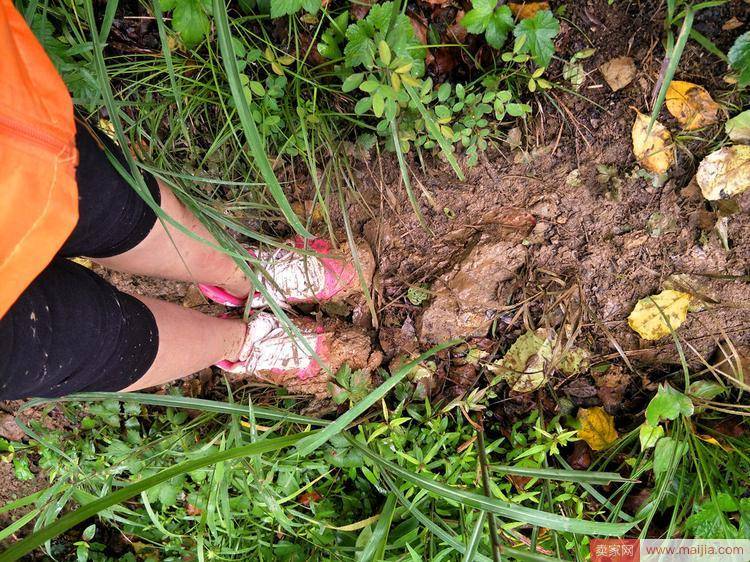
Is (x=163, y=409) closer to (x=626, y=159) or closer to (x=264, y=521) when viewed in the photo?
(x=264, y=521)

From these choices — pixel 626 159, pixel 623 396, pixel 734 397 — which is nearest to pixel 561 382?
pixel 623 396

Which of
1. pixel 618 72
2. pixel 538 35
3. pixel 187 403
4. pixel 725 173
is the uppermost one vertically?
pixel 538 35

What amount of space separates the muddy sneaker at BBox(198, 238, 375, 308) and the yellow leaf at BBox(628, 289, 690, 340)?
765mm

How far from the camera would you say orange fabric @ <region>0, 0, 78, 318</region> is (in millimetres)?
654

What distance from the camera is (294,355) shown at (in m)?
1.45

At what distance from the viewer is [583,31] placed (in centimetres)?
117

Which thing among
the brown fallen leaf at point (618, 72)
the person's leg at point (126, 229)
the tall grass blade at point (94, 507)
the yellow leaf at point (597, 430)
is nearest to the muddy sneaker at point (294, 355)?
the person's leg at point (126, 229)

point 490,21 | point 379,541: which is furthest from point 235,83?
point 379,541

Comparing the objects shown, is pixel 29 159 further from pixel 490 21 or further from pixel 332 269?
pixel 490 21

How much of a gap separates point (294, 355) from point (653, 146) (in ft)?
3.78

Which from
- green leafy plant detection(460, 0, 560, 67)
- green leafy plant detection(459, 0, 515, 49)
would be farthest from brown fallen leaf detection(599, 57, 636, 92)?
green leafy plant detection(459, 0, 515, 49)

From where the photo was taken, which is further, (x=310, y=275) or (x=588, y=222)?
(x=310, y=275)

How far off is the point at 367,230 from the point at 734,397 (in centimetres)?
113

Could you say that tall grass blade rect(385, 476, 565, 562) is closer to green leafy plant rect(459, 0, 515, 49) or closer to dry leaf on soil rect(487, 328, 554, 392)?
dry leaf on soil rect(487, 328, 554, 392)
